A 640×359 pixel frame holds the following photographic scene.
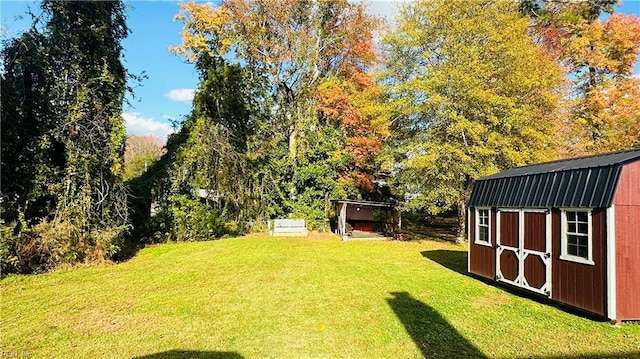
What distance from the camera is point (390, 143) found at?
1698cm

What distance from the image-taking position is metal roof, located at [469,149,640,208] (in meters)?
5.49

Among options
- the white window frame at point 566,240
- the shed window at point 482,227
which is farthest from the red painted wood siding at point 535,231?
the shed window at point 482,227

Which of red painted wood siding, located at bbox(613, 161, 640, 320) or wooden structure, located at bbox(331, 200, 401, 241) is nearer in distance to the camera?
red painted wood siding, located at bbox(613, 161, 640, 320)

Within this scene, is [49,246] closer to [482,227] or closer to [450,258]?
[482,227]

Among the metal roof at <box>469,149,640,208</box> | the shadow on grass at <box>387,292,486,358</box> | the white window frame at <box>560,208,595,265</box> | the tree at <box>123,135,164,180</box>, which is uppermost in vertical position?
the tree at <box>123,135,164,180</box>

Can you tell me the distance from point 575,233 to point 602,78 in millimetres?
14853

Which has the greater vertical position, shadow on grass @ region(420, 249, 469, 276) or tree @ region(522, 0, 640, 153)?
tree @ region(522, 0, 640, 153)

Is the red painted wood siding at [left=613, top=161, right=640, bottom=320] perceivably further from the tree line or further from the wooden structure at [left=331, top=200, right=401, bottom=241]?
the wooden structure at [left=331, top=200, right=401, bottom=241]

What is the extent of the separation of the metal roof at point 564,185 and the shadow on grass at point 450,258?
250cm

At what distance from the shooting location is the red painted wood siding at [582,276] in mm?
5453

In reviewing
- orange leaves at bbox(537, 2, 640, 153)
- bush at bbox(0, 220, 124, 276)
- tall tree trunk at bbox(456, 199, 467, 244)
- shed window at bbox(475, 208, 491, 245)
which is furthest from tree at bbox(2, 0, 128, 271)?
orange leaves at bbox(537, 2, 640, 153)

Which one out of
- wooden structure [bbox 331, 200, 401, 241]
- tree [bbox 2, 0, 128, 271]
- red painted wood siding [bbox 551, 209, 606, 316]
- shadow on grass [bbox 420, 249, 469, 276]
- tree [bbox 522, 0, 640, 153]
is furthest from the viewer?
wooden structure [bbox 331, 200, 401, 241]

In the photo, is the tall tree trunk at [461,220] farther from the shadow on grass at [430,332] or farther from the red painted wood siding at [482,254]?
the shadow on grass at [430,332]

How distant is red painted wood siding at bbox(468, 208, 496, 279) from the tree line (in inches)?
177
